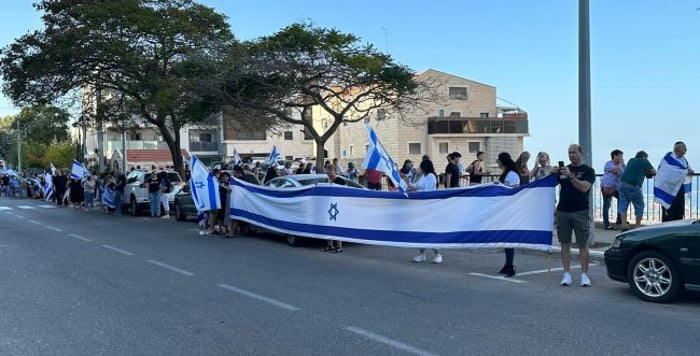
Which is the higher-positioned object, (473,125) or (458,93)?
(458,93)

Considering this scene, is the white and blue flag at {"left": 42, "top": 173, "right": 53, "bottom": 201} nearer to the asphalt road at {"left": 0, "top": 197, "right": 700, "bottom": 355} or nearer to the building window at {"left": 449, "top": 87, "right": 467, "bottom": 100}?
the asphalt road at {"left": 0, "top": 197, "right": 700, "bottom": 355}

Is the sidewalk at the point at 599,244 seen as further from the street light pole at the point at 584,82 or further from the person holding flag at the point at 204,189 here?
the person holding flag at the point at 204,189

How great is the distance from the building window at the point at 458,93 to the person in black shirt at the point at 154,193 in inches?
1621

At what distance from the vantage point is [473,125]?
2318 inches

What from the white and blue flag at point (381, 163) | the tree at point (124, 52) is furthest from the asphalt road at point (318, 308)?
the tree at point (124, 52)

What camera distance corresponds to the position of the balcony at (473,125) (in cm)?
5834

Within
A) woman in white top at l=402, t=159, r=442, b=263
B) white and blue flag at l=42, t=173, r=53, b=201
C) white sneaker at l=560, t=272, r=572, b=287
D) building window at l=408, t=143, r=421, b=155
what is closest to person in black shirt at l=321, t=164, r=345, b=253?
woman in white top at l=402, t=159, r=442, b=263

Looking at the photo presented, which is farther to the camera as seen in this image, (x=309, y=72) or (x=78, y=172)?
(x=78, y=172)

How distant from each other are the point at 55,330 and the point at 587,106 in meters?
9.88

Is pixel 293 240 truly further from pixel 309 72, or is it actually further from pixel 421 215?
pixel 309 72

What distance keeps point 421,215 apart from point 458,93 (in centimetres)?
5079

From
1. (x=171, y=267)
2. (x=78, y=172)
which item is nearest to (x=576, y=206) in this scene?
(x=171, y=267)

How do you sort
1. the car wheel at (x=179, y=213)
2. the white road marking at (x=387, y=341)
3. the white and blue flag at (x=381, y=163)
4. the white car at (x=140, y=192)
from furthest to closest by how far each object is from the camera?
the white car at (x=140, y=192) < the car wheel at (x=179, y=213) < the white and blue flag at (x=381, y=163) < the white road marking at (x=387, y=341)

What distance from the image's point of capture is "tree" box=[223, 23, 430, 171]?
21.5 metres
